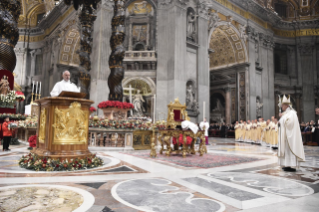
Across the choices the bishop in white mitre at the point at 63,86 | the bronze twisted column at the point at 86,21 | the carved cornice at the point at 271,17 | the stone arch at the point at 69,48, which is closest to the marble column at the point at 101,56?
the bronze twisted column at the point at 86,21

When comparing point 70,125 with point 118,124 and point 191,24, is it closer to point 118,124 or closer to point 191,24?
point 118,124

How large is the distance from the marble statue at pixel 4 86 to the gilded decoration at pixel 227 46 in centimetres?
1691

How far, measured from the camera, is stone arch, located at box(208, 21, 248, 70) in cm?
2144

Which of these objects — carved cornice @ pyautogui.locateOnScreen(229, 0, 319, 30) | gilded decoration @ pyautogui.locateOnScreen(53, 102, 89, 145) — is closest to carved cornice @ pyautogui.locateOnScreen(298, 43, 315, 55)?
carved cornice @ pyautogui.locateOnScreen(229, 0, 319, 30)

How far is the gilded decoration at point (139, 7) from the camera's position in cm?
1814

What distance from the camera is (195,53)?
17719 mm

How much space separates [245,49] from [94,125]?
60.9ft

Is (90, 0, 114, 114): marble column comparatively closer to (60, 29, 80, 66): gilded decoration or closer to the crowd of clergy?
(60, 29, 80, 66): gilded decoration

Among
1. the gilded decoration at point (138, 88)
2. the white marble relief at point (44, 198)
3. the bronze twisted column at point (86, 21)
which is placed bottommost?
the white marble relief at point (44, 198)

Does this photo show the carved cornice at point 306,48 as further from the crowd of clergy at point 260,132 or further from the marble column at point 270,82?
the crowd of clergy at point 260,132

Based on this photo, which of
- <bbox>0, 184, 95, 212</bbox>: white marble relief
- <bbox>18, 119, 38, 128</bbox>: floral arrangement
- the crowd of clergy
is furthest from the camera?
the crowd of clergy

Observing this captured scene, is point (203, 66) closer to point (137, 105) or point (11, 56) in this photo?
point (137, 105)

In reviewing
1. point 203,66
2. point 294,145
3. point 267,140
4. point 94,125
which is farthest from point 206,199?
point 203,66

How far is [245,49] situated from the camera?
22.4m
